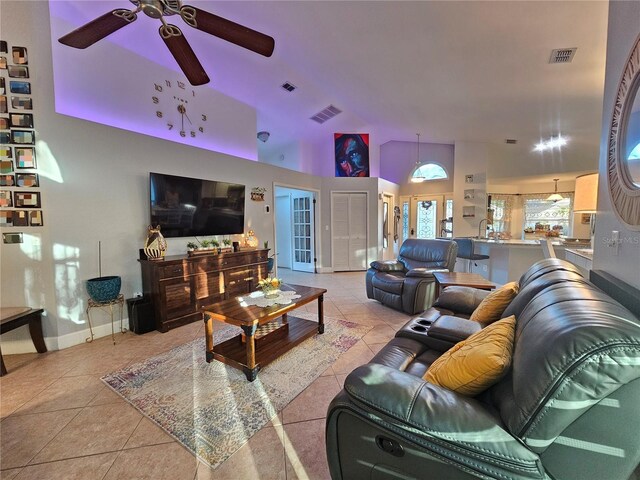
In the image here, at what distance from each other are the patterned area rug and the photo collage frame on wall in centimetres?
184

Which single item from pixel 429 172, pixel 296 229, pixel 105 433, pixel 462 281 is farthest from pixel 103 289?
pixel 429 172

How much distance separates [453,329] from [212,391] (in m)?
1.76

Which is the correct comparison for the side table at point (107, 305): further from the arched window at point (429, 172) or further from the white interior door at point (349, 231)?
the arched window at point (429, 172)

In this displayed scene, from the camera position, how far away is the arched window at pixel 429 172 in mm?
7706

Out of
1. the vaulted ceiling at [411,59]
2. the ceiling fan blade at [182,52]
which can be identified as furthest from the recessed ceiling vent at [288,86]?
the ceiling fan blade at [182,52]

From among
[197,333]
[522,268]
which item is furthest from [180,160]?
[522,268]

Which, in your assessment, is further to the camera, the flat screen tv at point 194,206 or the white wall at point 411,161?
the white wall at point 411,161

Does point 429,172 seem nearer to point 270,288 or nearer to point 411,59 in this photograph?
point 411,59

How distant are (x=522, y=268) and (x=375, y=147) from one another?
4.28 metres

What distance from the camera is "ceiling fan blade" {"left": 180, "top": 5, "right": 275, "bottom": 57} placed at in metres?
1.94

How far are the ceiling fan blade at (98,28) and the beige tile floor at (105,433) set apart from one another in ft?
8.60

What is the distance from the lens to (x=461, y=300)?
2461mm

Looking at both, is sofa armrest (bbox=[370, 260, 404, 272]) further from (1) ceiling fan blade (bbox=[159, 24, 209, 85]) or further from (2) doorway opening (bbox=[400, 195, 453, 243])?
(2) doorway opening (bbox=[400, 195, 453, 243])

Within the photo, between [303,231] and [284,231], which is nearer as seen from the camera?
[303,231]
